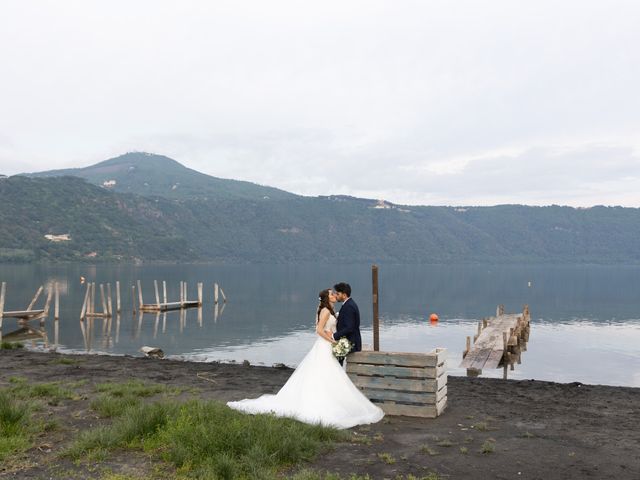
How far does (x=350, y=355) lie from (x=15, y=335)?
34878mm

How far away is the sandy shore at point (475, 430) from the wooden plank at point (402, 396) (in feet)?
1.16

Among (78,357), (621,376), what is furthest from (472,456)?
(621,376)

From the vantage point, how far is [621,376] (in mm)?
32188

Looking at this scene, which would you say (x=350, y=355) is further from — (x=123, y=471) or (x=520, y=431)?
(x=123, y=471)

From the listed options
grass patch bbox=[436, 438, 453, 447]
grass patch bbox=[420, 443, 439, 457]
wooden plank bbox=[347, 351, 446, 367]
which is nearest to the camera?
grass patch bbox=[420, 443, 439, 457]

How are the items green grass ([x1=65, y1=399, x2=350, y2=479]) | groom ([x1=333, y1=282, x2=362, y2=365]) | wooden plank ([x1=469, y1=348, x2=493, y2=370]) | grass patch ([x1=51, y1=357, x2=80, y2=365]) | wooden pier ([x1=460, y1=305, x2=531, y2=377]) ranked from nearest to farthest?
green grass ([x1=65, y1=399, x2=350, y2=479])
groom ([x1=333, y1=282, x2=362, y2=365])
grass patch ([x1=51, y1=357, x2=80, y2=365])
wooden plank ([x1=469, y1=348, x2=493, y2=370])
wooden pier ([x1=460, y1=305, x2=531, y2=377])

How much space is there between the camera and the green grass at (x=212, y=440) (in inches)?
305

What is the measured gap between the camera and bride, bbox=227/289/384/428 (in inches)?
405

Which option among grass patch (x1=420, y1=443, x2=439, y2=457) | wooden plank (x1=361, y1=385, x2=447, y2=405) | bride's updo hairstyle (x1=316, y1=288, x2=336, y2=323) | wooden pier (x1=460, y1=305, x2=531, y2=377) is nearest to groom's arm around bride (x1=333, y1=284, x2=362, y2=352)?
bride's updo hairstyle (x1=316, y1=288, x2=336, y2=323)

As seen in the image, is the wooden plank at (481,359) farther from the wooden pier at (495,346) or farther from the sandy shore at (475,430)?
the sandy shore at (475,430)

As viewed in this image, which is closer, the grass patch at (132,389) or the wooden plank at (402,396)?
the wooden plank at (402,396)

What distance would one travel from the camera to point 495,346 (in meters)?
31.2

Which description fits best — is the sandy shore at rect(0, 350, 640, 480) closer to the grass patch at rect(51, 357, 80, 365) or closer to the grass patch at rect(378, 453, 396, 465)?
the grass patch at rect(378, 453, 396, 465)

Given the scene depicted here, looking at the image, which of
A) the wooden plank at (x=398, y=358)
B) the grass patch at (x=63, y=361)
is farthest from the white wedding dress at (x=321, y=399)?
the grass patch at (x=63, y=361)
